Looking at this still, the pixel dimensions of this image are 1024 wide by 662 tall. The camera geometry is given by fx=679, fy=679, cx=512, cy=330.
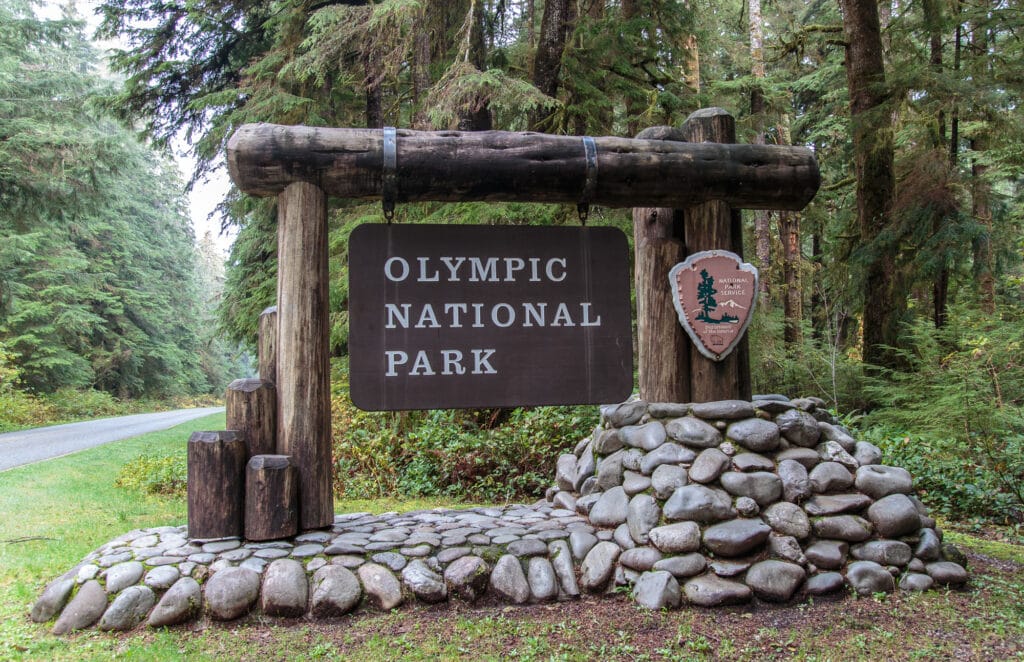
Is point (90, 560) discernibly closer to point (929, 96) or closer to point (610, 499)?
point (610, 499)

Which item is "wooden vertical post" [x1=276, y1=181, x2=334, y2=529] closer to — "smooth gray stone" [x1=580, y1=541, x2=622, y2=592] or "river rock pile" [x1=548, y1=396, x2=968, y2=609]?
"smooth gray stone" [x1=580, y1=541, x2=622, y2=592]

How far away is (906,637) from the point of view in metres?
3.40

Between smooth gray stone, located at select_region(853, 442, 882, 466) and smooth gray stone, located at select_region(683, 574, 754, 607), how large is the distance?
4.15 ft

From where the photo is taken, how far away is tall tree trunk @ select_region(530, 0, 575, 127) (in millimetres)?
9883

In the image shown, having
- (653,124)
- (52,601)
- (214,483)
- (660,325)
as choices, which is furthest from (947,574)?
(653,124)

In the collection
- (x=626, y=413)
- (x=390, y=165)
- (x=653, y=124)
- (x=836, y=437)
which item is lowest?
(x=836, y=437)

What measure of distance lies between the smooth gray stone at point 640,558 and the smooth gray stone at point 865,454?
1557 millimetres

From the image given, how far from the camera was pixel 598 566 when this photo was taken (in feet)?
13.3

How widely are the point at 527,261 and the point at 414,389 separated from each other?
112cm

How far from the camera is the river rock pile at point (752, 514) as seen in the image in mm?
3920

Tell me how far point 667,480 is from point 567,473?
1.39 metres

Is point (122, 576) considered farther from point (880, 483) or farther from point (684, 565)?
point (880, 483)

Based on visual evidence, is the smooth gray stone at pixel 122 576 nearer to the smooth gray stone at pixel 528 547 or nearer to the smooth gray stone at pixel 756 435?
the smooth gray stone at pixel 528 547

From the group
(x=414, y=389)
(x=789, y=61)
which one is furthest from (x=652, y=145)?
(x=789, y=61)
